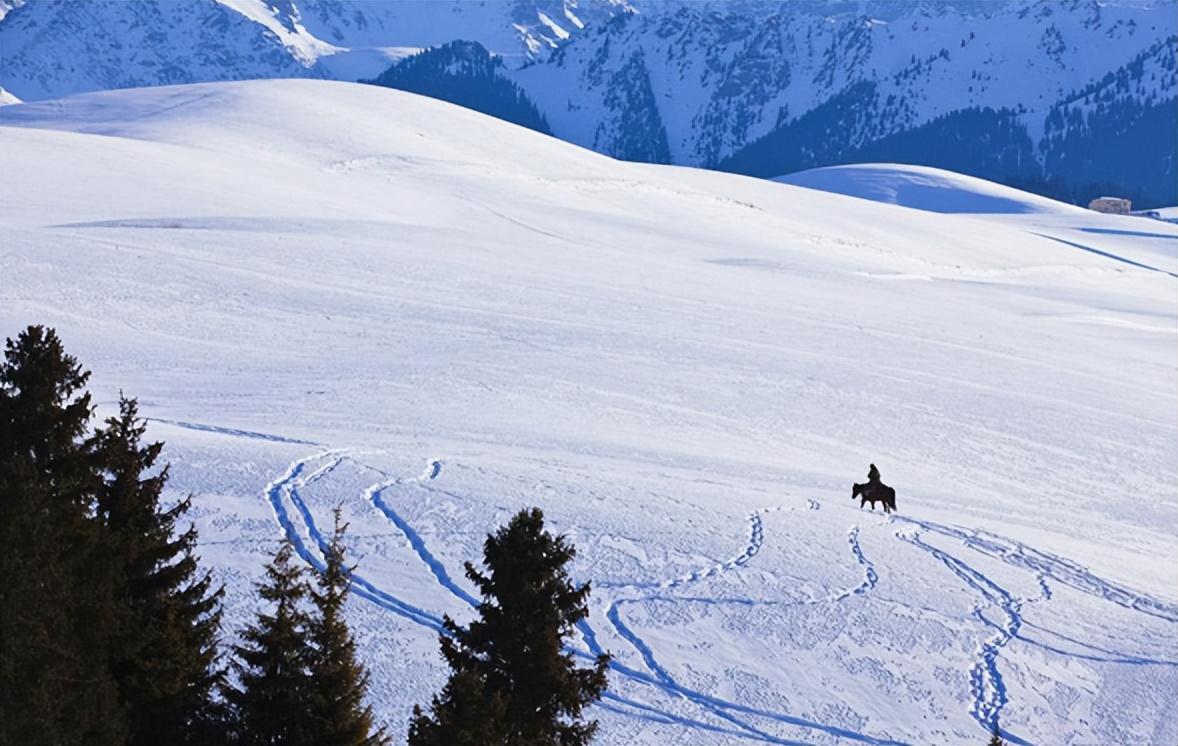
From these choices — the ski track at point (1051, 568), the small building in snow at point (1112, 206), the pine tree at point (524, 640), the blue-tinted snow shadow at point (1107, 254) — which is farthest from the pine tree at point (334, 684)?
the small building in snow at point (1112, 206)

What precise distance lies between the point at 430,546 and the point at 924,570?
4984 mm

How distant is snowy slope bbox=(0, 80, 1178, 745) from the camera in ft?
38.0

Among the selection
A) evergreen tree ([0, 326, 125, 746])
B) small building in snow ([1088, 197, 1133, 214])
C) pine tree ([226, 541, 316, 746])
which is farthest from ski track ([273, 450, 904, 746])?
small building in snow ([1088, 197, 1133, 214])

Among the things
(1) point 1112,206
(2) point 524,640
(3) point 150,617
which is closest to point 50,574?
(3) point 150,617

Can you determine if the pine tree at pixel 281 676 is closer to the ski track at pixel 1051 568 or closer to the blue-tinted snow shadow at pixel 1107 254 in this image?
the ski track at pixel 1051 568

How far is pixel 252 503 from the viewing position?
13.7m

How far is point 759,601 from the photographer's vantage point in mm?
12625

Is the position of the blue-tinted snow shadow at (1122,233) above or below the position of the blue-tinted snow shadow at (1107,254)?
above

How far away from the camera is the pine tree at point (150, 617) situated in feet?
23.5

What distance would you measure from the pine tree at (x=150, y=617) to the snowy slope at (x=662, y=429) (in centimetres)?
271

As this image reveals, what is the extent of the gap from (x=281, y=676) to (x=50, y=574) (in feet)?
3.86

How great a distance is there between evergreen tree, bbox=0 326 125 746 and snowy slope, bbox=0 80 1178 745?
3473 millimetres

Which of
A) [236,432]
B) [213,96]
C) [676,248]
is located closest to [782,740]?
[236,432]

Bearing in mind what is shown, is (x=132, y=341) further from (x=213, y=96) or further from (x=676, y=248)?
(x=213, y=96)
